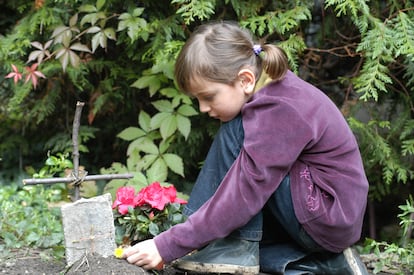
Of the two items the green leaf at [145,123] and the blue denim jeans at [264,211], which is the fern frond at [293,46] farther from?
the green leaf at [145,123]

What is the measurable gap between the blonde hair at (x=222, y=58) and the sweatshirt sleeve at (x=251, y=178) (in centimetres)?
14

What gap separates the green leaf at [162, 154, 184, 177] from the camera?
11.4 ft

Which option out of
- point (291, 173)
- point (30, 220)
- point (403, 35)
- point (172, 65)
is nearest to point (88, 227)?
point (291, 173)

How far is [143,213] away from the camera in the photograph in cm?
265

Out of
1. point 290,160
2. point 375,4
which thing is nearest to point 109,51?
point 375,4

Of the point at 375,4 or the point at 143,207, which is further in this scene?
the point at 375,4

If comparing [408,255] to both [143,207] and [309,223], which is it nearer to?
[309,223]

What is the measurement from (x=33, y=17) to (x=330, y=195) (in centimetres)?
207

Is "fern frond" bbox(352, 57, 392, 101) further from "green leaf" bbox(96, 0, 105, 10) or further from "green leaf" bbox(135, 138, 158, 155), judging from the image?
"green leaf" bbox(96, 0, 105, 10)

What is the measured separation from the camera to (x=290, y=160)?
232 cm

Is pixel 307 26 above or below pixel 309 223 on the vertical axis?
above

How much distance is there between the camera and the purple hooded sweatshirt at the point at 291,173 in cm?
230

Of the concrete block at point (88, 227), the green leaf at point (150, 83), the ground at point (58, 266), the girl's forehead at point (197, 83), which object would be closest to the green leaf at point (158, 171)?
the green leaf at point (150, 83)

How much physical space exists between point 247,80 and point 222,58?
0.42ft
